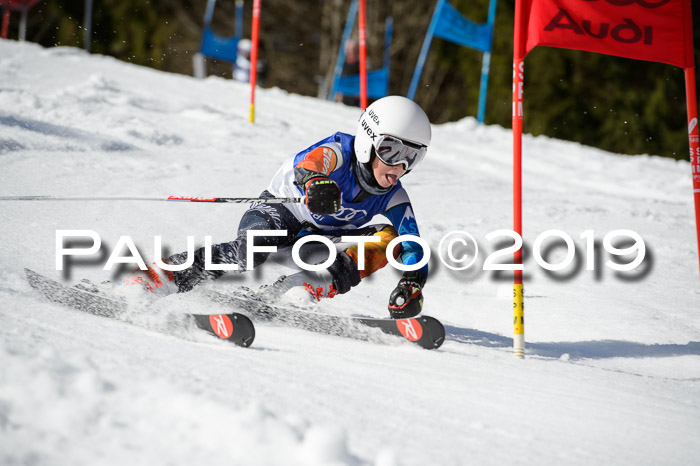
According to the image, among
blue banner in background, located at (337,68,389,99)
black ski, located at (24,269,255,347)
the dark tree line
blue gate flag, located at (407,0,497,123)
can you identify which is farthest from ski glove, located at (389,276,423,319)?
the dark tree line

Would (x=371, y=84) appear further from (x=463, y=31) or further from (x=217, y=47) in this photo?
(x=217, y=47)

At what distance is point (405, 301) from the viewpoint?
11.0 ft

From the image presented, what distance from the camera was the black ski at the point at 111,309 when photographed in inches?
105

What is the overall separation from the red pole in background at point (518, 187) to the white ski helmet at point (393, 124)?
0.41 m

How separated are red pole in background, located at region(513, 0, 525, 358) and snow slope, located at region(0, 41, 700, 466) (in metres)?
0.14

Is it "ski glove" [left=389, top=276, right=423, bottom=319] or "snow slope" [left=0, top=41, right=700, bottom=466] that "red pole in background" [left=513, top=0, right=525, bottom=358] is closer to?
"snow slope" [left=0, top=41, right=700, bottom=466]

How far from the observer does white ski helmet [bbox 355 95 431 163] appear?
349 centimetres

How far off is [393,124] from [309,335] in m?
1.05

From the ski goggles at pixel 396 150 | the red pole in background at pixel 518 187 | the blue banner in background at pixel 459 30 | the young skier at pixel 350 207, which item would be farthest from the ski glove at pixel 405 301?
the blue banner in background at pixel 459 30

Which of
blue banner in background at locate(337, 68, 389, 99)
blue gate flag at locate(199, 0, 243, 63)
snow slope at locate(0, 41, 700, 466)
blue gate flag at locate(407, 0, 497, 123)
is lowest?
snow slope at locate(0, 41, 700, 466)

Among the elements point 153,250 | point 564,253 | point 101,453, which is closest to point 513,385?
point 101,453

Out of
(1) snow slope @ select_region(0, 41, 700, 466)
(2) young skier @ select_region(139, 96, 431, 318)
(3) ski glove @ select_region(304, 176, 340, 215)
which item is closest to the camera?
(1) snow slope @ select_region(0, 41, 700, 466)

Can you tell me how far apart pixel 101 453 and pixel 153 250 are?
120 inches

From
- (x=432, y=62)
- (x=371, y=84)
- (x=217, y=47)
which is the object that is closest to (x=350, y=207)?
(x=371, y=84)
